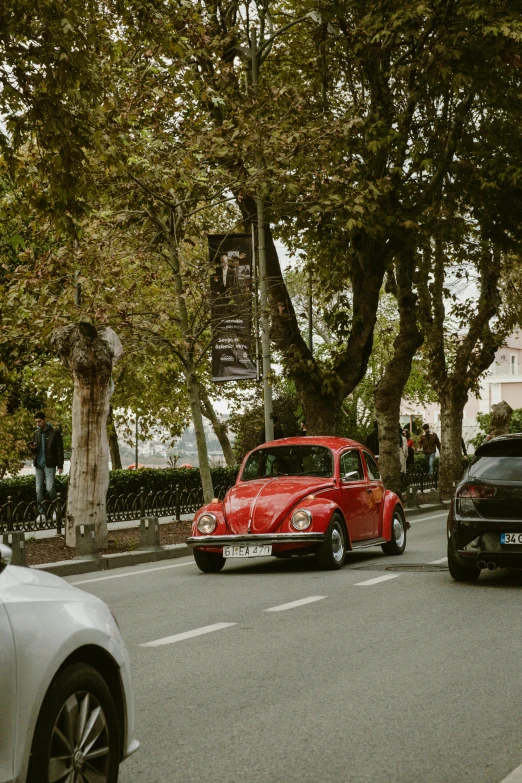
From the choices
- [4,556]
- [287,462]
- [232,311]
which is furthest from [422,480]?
[4,556]

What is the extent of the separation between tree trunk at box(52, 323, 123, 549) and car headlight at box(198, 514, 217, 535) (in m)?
3.75

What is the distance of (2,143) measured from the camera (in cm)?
1252

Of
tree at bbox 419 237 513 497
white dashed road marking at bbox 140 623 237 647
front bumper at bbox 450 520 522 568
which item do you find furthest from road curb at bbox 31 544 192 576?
tree at bbox 419 237 513 497

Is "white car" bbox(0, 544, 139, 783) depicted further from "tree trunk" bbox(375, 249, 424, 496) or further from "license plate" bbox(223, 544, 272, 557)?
"tree trunk" bbox(375, 249, 424, 496)

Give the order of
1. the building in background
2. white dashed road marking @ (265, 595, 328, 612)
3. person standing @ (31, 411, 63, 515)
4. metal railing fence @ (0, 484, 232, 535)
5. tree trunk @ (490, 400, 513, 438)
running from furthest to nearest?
the building in background < tree trunk @ (490, 400, 513, 438) < person standing @ (31, 411, 63, 515) < metal railing fence @ (0, 484, 232, 535) < white dashed road marking @ (265, 595, 328, 612)

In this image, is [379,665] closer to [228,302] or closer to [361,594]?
[361,594]

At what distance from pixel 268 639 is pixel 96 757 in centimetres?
480

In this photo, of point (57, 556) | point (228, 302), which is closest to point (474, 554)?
point (57, 556)

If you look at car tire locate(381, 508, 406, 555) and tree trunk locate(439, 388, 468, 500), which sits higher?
tree trunk locate(439, 388, 468, 500)

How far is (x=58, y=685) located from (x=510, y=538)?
8268 mm

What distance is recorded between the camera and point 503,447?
39.2 feet

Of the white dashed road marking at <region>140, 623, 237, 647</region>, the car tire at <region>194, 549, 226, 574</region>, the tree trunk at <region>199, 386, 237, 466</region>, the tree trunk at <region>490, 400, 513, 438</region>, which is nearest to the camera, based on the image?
the white dashed road marking at <region>140, 623, 237, 647</region>

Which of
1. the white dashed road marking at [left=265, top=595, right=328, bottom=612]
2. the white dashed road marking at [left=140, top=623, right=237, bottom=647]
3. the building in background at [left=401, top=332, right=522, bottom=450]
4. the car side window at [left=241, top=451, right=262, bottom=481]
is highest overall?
the building in background at [left=401, top=332, right=522, bottom=450]

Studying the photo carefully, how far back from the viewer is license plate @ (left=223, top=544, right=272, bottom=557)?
43.9 feet
